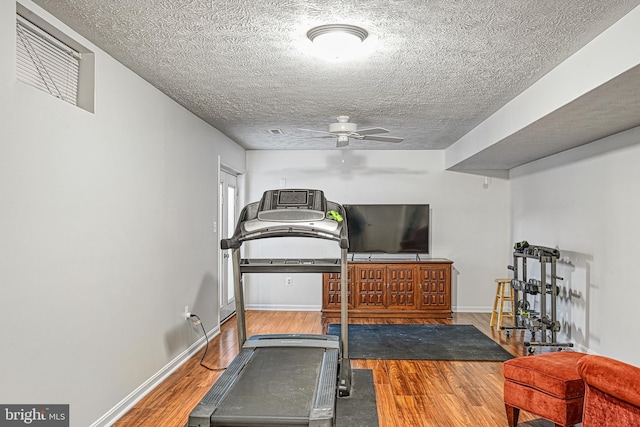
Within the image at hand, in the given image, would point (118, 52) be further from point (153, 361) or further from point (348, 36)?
point (153, 361)

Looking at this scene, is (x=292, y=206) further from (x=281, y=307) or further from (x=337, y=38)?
(x=281, y=307)

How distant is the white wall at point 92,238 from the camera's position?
7.48 feet

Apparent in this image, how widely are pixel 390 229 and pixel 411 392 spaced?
11.4ft

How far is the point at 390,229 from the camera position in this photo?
7.05 metres

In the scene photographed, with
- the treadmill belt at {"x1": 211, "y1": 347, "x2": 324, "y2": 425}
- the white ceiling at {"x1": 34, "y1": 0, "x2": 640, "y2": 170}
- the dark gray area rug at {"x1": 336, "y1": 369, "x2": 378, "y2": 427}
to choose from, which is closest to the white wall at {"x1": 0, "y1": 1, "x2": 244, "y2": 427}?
the white ceiling at {"x1": 34, "y1": 0, "x2": 640, "y2": 170}

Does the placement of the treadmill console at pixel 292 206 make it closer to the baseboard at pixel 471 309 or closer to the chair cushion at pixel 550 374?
the chair cushion at pixel 550 374

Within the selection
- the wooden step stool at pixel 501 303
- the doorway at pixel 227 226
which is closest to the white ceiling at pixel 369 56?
the doorway at pixel 227 226

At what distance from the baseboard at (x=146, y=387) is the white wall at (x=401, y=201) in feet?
7.68

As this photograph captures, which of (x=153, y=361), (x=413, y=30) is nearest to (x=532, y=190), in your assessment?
(x=413, y=30)

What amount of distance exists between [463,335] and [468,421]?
8.16 ft

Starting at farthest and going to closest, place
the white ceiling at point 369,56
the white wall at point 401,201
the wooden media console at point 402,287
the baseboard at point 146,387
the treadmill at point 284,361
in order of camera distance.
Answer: the white wall at point 401,201, the wooden media console at point 402,287, the baseboard at point 146,387, the treadmill at point 284,361, the white ceiling at point 369,56

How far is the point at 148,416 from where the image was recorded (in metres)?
3.28

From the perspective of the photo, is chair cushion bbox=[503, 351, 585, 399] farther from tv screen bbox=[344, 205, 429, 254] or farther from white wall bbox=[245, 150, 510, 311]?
white wall bbox=[245, 150, 510, 311]

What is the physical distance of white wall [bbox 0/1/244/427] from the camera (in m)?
2.28
